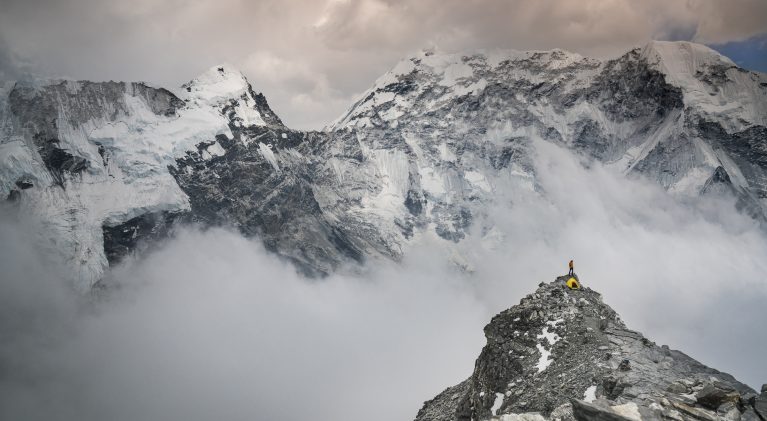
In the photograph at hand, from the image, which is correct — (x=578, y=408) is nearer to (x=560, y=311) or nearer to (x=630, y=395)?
(x=630, y=395)

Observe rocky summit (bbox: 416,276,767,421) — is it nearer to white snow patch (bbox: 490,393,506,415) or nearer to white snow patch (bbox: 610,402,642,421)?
white snow patch (bbox: 490,393,506,415)

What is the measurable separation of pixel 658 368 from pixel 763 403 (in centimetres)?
1192

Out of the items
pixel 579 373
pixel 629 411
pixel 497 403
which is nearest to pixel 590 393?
pixel 579 373

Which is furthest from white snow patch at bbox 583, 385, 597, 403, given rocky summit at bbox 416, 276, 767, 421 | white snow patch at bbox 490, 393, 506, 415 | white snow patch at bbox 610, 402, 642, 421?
white snow patch at bbox 610, 402, 642, 421

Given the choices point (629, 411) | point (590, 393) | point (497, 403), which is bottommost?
point (629, 411)

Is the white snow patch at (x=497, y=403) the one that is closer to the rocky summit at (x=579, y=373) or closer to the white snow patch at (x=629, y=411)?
the rocky summit at (x=579, y=373)

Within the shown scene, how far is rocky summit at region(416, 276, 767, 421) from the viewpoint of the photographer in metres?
38.1

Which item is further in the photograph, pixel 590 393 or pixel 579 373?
pixel 579 373

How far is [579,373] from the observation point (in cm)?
5262

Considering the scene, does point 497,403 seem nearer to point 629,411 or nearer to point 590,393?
point 590,393

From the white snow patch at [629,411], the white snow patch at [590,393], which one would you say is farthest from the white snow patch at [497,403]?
the white snow patch at [629,411]

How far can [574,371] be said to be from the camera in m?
53.3

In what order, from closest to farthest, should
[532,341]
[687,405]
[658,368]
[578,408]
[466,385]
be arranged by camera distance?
[578,408]
[687,405]
[658,368]
[532,341]
[466,385]

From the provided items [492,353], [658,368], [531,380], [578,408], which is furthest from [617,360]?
[578,408]
